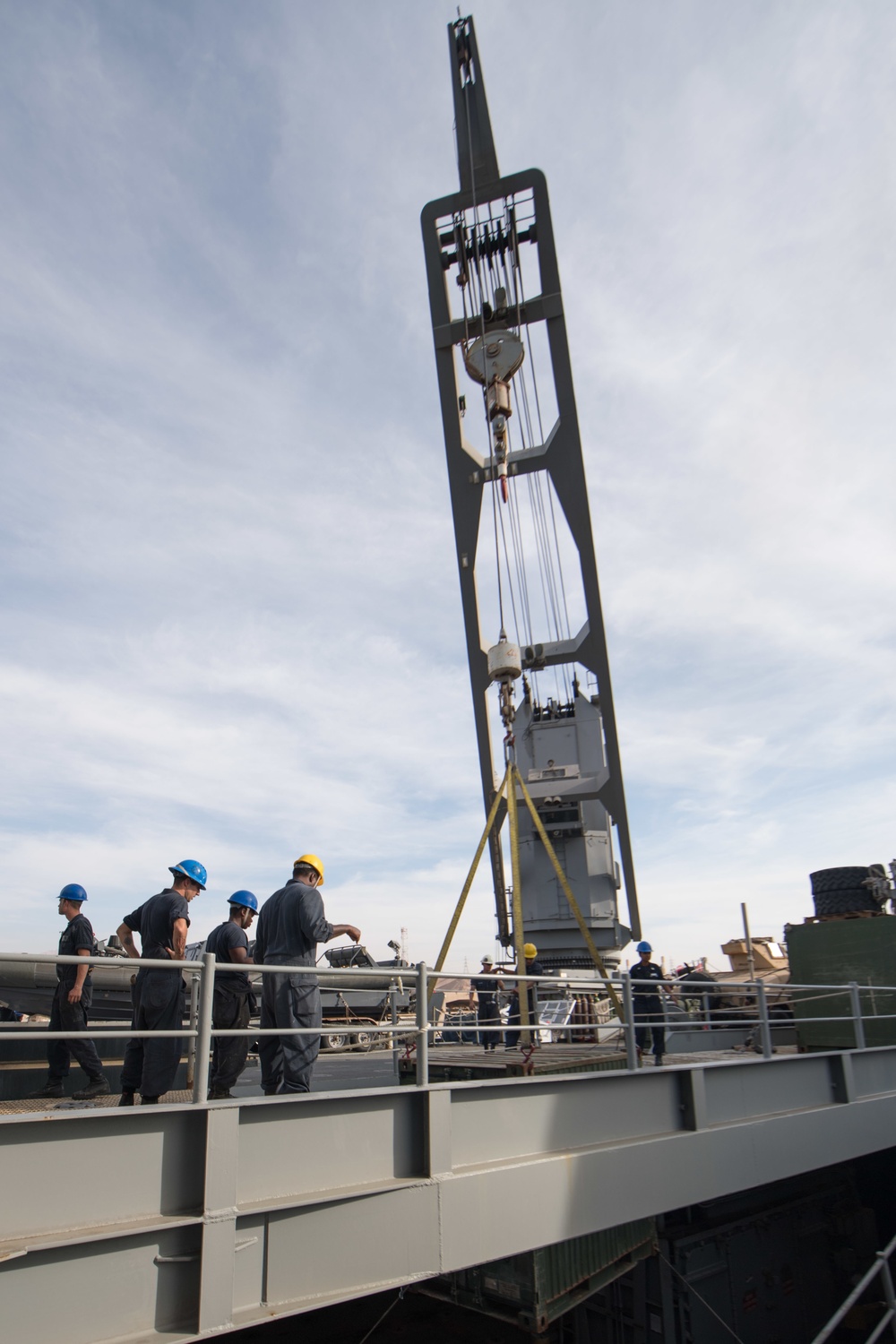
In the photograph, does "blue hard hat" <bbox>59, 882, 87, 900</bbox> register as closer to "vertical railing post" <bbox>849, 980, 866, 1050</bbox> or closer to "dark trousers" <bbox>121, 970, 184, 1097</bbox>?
"dark trousers" <bbox>121, 970, 184, 1097</bbox>

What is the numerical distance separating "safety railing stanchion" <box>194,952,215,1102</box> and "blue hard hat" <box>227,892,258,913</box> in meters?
1.45

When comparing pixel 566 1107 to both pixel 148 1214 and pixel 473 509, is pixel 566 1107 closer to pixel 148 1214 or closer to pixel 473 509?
pixel 148 1214

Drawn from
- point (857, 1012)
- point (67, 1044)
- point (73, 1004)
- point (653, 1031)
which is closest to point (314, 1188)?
point (73, 1004)

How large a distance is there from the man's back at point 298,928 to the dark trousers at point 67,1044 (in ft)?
3.83

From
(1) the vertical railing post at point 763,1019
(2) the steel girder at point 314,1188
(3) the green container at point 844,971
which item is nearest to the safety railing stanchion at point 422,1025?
(2) the steel girder at point 314,1188

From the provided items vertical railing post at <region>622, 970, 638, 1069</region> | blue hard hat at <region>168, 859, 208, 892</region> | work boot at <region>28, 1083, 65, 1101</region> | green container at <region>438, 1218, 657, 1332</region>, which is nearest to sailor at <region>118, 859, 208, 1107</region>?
blue hard hat at <region>168, 859, 208, 892</region>

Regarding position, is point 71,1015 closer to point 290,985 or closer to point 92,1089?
point 92,1089

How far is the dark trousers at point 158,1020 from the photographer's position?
13.8 feet

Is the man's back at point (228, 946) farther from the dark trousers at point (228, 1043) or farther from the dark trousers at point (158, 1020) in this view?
the dark trousers at point (158, 1020)

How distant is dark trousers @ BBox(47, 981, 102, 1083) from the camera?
497 centimetres

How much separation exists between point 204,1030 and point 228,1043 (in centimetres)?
148

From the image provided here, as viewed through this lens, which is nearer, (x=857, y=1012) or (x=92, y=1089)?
(x=92, y=1089)

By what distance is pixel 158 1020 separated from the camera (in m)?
4.36

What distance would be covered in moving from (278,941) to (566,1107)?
201 cm
